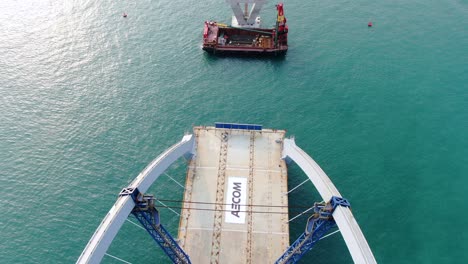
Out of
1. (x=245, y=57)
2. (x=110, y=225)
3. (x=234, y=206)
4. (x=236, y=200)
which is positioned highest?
(x=245, y=57)

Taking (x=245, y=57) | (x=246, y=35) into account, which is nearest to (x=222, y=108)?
(x=245, y=57)

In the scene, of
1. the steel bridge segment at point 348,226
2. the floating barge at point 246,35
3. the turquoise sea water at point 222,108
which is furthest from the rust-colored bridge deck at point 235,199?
the floating barge at point 246,35

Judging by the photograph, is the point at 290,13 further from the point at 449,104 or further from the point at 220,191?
the point at 220,191

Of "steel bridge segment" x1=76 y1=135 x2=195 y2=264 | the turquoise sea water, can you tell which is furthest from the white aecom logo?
"steel bridge segment" x1=76 y1=135 x2=195 y2=264

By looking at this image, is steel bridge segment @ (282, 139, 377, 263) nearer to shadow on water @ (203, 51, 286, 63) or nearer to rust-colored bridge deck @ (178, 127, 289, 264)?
rust-colored bridge deck @ (178, 127, 289, 264)

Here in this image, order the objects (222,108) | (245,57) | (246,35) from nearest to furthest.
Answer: (222,108) < (245,57) < (246,35)

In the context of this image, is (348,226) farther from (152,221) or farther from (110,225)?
(110,225)
